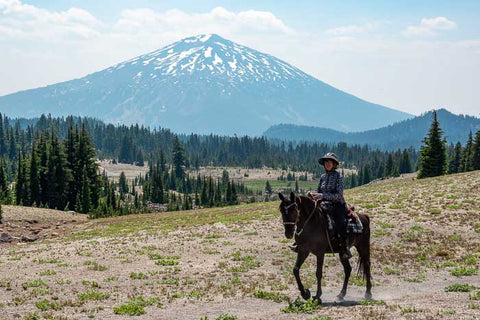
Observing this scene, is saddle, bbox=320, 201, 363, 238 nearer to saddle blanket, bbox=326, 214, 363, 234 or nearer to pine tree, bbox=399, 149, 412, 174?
saddle blanket, bbox=326, 214, 363, 234

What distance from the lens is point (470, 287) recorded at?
1664 centimetres

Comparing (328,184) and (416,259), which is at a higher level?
(328,184)

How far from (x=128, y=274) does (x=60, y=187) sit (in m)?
72.3

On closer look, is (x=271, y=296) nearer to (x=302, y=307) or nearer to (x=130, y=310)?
(x=302, y=307)

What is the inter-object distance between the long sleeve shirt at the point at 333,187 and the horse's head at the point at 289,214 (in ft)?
7.05

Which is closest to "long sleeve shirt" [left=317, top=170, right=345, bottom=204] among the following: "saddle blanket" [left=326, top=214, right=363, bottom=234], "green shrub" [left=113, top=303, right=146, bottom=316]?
"saddle blanket" [left=326, top=214, right=363, bottom=234]

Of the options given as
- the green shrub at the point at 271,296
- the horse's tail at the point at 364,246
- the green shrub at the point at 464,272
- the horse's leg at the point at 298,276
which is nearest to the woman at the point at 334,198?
the horse's tail at the point at 364,246

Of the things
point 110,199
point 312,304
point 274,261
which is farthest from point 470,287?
point 110,199

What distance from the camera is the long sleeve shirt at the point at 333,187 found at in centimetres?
1603

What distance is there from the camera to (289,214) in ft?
46.9

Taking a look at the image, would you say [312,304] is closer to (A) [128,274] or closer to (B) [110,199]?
(A) [128,274]

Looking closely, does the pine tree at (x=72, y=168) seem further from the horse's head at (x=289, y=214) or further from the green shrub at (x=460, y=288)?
the green shrub at (x=460, y=288)

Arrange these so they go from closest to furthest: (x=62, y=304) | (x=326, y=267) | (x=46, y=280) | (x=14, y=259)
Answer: (x=62, y=304), (x=46, y=280), (x=326, y=267), (x=14, y=259)

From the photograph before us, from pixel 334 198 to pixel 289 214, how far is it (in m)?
2.54
